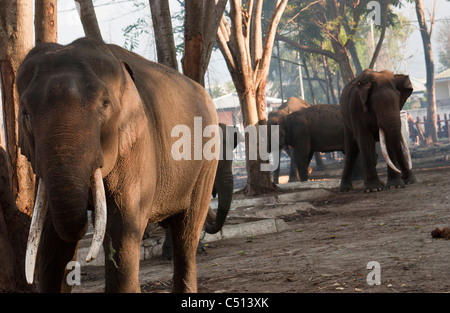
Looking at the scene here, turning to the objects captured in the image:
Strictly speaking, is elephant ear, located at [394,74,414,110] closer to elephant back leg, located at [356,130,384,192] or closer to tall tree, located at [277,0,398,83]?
elephant back leg, located at [356,130,384,192]

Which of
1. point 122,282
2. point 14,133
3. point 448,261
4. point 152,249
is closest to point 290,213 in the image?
point 152,249

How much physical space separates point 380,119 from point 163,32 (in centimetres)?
592

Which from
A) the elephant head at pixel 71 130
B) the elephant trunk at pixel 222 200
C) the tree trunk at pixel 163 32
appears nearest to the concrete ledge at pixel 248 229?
the elephant trunk at pixel 222 200

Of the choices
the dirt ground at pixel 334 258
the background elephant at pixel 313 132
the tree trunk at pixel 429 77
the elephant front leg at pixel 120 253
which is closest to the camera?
the elephant front leg at pixel 120 253

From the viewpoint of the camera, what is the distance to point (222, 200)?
27.2 ft

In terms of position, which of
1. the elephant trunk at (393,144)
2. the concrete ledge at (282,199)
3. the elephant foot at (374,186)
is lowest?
the concrete ledge at (282,199)

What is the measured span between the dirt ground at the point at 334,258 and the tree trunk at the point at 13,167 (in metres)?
0.98

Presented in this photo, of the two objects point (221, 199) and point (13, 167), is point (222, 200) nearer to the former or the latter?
point (221, 199)

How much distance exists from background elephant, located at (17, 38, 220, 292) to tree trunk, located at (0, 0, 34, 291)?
4.23ft

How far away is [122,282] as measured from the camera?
13.5 ft

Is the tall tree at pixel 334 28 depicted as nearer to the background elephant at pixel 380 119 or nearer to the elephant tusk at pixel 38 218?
the background elephant at pixel 380 119

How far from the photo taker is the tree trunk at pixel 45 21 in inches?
255

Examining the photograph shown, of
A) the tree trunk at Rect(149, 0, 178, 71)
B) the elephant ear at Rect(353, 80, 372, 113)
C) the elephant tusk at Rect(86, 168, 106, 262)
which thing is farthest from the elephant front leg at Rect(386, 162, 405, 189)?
the elephant tusk at Rect(86, 168, 106, 262)
